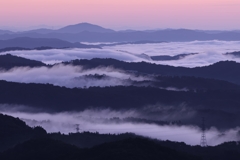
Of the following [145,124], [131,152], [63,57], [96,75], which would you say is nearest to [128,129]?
[145,124]

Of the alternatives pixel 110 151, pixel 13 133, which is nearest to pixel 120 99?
pixel 13 133

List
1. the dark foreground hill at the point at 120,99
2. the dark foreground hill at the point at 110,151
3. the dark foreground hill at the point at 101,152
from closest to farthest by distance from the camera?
the dark foreground hill at the point at 101,152, the dark foreground hill at the point at 110,151, the dark foreground hill at the point at 120,99

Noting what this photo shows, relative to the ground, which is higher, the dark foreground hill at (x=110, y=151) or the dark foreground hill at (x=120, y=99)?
the dark foreground hill at (x=120, y=99)

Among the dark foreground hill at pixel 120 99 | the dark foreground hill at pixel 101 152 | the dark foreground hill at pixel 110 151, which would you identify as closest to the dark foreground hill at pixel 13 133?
the dark foreground hill at pixel 110 151

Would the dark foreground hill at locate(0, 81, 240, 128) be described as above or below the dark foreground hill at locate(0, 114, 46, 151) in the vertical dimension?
above

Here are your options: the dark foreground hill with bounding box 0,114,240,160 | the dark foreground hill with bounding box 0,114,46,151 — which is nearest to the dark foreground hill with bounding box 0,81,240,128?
the dark foreground hill with bounding box 0,114,46,151

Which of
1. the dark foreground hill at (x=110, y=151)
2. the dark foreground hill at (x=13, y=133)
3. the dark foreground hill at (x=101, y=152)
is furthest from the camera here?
the dark foreground hill at (x=13, y=133)

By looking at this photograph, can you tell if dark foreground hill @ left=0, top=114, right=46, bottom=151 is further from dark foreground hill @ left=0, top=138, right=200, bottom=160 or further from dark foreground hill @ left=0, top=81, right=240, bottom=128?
dark foreground hill @ left=0, top=81, right=240, bottom=128

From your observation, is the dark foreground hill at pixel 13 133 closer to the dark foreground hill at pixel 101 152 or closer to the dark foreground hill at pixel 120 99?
the dark foreground hill at pixel 101 152

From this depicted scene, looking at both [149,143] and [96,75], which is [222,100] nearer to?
[96,75]

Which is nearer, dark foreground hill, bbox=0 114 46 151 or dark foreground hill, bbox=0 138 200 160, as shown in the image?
dark foreground hill, bbox=0 138 200 160

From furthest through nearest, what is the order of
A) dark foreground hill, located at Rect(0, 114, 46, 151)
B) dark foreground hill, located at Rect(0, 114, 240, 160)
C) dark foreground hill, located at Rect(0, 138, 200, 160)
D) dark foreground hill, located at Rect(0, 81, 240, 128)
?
dark foreground hill, located at Rect(0, 81, 240, 128)
dark foreground hill, located at Rect(0, 114, 46, 151)
dark foreground hill, located at Rect(0, 114, 240, 160)
dark foreground hill, located at Rect(0, 138, 200, 160)
